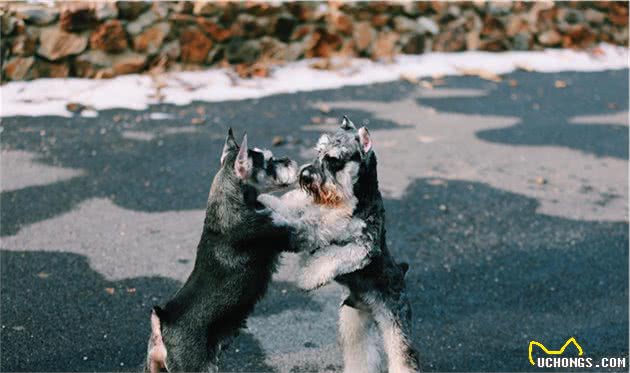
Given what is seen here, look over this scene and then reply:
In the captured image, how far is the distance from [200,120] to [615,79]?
8422mm

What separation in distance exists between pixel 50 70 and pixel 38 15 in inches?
33.4

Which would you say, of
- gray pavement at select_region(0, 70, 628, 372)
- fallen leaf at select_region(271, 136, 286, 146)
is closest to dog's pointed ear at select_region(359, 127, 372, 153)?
gray pavement at select_region(0, 70, 628, 372)

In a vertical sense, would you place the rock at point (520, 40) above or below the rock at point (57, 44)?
below

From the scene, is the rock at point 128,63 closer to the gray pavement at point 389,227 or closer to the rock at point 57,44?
the rock at point 57,44

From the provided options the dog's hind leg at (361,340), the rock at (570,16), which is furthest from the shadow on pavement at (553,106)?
the dog's hind leg at (361,340)

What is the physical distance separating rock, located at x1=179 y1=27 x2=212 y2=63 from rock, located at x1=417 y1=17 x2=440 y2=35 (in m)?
4.59

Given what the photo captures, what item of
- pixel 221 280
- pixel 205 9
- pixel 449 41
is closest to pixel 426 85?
pixel 449 41

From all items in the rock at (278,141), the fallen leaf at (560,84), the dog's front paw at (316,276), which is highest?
the dog's front paw at (316,276)

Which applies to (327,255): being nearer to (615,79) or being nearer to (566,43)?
(615,79)

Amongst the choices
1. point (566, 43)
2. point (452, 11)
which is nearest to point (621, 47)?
point (566, 43)

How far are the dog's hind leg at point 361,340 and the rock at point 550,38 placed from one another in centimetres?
1321

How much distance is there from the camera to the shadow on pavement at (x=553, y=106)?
10.9m

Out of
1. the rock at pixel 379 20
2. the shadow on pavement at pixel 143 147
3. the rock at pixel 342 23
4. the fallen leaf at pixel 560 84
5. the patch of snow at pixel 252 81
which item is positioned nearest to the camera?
the shadow on pavement at pixel 143 147

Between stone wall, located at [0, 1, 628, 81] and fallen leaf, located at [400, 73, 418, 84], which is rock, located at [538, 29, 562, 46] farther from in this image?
fallen leaf, located at [400, 73, 418, 84]
